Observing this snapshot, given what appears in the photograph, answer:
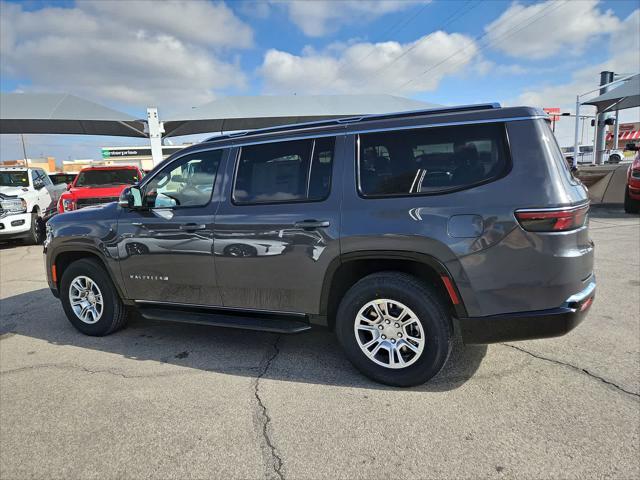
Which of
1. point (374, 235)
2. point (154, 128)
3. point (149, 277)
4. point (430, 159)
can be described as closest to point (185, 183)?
→ point (149, 277)

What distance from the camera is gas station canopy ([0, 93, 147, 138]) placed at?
19.3 meters

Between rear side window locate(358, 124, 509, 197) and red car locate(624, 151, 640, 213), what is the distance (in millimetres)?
10492

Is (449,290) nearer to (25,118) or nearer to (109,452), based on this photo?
(109,452)

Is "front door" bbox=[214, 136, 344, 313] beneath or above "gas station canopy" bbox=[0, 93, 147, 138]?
beneath

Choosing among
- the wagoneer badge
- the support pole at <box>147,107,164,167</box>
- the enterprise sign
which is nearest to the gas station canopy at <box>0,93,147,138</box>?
the support pole at <box>147,107,164,167</box>

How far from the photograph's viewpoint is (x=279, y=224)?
3332 millimetres

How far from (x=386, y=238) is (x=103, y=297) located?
3073mm

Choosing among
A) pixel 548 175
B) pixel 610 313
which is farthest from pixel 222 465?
pixel 610 313

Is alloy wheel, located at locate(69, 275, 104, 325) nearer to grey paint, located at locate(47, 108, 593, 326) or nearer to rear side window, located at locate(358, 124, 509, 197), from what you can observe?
grey paint, located at locate(47, 108, 593, 326)

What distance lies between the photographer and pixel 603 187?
13562mm

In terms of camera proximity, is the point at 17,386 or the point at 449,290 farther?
the point at 17,386

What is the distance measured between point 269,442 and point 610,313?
3.79 metres

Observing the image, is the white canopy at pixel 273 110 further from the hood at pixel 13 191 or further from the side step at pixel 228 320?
the side step at pixel 228 320

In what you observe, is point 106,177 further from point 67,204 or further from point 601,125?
point 601,125
